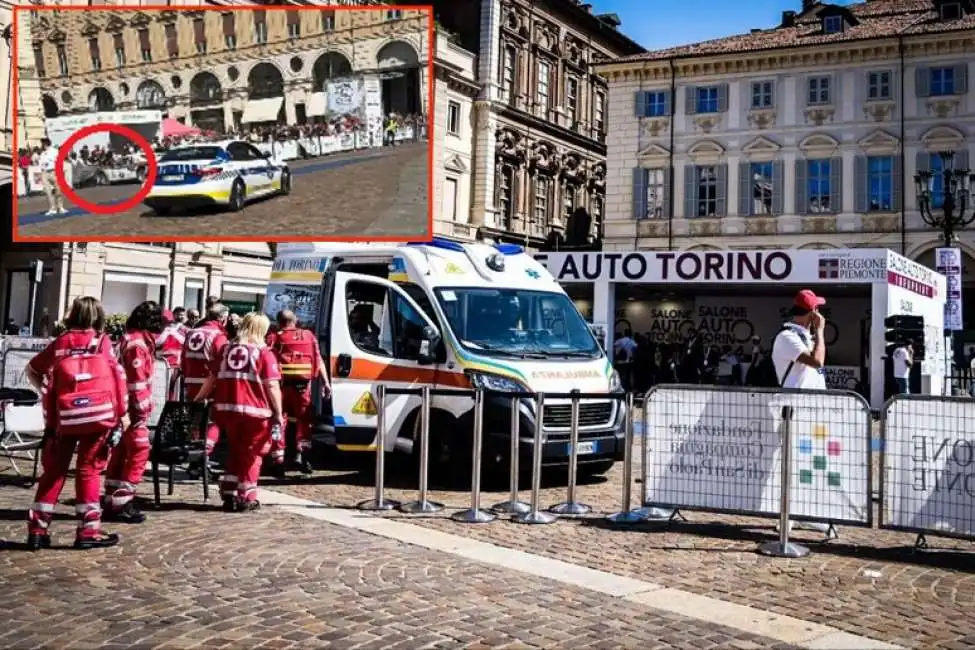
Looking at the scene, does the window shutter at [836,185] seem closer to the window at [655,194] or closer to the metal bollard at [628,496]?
the window at [655,194]

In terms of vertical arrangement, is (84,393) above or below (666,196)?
below

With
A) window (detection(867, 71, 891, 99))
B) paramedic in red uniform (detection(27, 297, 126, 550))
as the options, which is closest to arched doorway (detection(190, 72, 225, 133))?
paramedic in red uniform (detection(27, 297, 126, 550))

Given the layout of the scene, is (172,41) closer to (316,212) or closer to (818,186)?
(316,212)

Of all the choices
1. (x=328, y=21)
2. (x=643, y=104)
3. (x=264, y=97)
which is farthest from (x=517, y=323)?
(x=643, y=104)

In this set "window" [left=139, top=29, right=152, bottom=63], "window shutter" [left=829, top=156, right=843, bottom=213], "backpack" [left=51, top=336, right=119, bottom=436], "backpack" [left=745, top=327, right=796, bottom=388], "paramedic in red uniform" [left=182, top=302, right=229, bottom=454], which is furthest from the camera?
"window shutter" [left=829, top=156, right=843, bottom=213]

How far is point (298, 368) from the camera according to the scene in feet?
37.8

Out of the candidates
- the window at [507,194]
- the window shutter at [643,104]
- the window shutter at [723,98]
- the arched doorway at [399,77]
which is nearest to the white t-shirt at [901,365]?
the arched doorway at [399,77]

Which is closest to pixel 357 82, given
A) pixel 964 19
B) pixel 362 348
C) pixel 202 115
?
pixel 202 115

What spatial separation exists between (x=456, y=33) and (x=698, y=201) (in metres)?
14.4

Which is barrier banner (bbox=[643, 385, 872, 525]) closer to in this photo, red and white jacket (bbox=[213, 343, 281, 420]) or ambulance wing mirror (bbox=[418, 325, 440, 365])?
ambulance wing mirror (bbox=[418, 325, 440, 365])

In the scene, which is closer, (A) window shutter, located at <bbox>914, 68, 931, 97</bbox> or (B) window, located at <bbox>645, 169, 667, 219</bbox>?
(A) window shutter, located at <bbox>914, 68, 931, 97</bbox>

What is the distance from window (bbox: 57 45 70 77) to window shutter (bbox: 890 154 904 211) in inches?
1107

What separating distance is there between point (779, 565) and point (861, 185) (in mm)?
33301

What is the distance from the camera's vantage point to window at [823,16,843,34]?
130 feet
